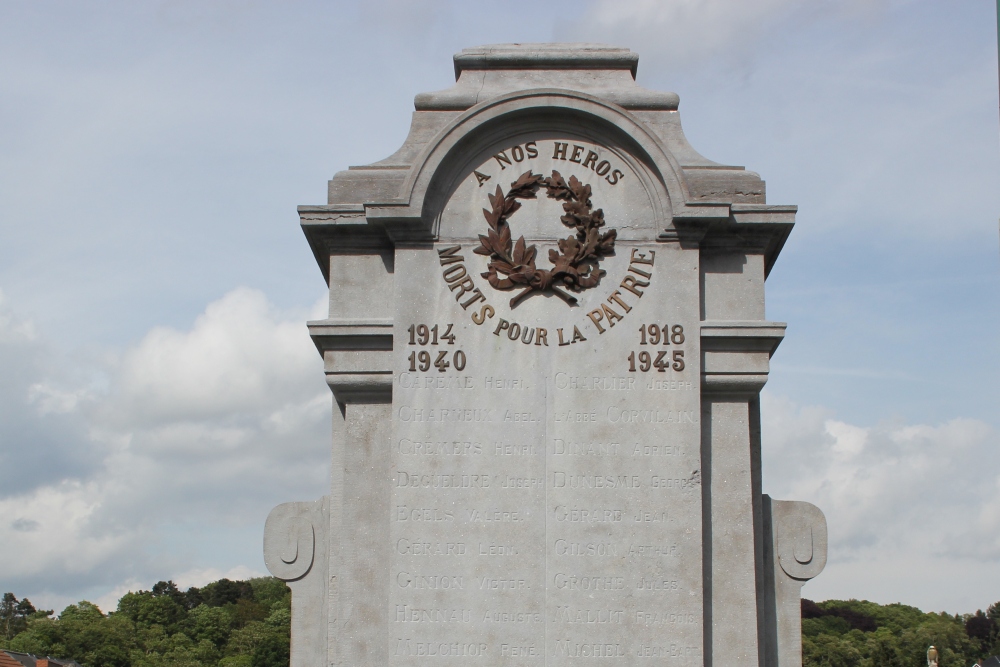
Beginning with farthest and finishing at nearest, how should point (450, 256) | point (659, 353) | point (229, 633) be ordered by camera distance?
1. point (229, 633)
2. point (450, 256)
3. point (659, 353)

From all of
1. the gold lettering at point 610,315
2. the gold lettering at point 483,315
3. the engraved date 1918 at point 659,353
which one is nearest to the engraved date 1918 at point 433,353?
the gold lettering at point 483,315

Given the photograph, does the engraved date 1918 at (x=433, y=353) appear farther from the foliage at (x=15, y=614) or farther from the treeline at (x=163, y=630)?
the foliage at (x=15, y=614)

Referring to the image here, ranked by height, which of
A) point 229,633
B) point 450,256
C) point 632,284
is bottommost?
point 229,633

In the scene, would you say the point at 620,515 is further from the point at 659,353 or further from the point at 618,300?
the point at 618,300

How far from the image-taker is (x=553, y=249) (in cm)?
1377

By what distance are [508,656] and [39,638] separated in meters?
88.3

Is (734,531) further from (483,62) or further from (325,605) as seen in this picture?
(483,62)

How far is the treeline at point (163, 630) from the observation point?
3659 inches

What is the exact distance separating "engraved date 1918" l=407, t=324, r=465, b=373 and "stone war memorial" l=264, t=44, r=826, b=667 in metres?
0.03

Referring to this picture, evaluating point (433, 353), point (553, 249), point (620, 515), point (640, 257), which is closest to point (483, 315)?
point (433, 353)

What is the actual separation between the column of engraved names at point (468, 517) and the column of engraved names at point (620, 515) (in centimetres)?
25

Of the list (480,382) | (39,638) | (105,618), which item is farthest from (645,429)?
(105,618)

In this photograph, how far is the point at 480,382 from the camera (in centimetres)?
1346

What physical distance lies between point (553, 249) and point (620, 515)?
10.0 ft
